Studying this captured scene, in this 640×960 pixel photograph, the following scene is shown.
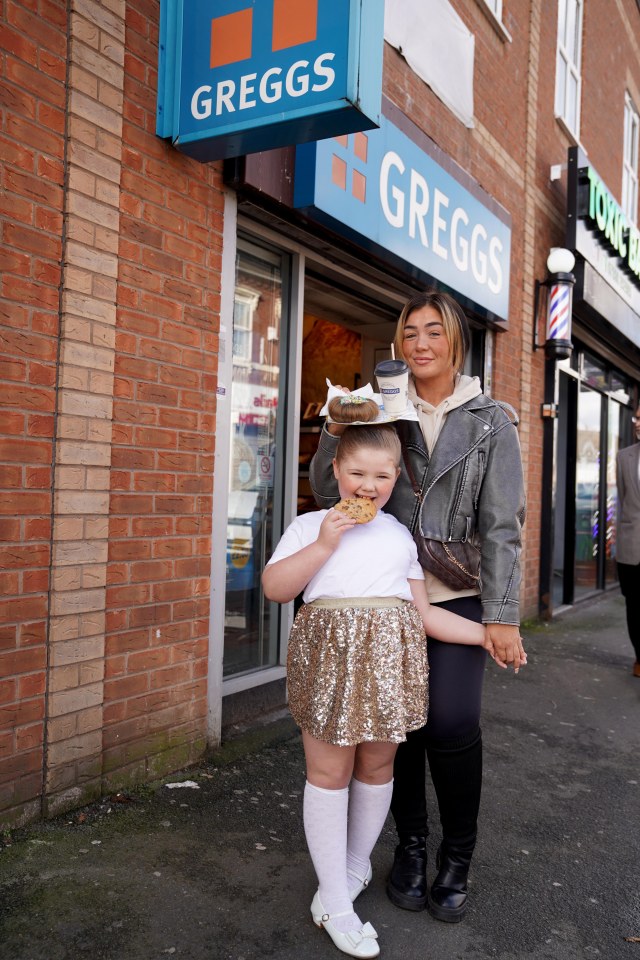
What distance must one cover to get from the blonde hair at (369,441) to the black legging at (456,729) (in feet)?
1.86

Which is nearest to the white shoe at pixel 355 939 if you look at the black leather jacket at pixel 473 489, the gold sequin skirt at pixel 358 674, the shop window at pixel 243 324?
the gold sequin skirt at pixel 358 674

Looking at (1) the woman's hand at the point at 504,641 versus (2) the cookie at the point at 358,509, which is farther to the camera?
(1) the woman's hand at the point at 504,641

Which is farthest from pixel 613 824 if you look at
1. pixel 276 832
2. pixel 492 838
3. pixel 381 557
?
pixel 381 557

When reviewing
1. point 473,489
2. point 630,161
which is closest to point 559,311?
point 473,489

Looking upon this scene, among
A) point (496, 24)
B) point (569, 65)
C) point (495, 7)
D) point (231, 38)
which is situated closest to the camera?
point (231, 38)

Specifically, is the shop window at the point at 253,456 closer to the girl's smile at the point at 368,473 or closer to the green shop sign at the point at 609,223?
the girl's smile at the point at 368,473

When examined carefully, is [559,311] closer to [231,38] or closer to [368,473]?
[231,38]

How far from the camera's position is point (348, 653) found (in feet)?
6.95

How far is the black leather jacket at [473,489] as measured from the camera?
7.66ft

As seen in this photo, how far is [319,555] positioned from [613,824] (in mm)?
2049

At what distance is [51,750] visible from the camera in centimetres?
280

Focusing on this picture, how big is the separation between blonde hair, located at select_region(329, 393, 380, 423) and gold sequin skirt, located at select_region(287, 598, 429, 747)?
0.50 m

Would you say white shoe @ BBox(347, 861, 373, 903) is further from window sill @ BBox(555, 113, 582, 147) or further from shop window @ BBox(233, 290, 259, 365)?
window sill @ BBox(555, 113, 582, 147)

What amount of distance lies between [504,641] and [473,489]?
0.46 m
